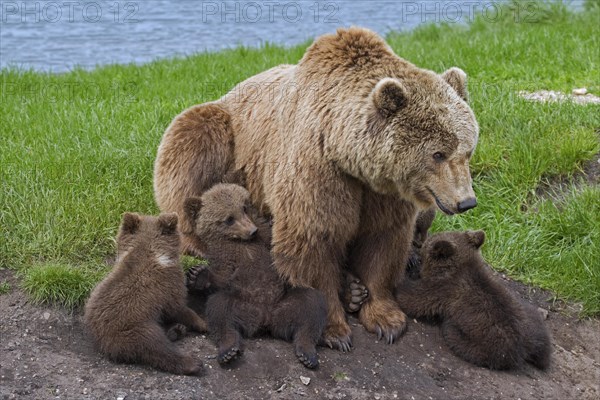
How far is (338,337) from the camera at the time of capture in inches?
202

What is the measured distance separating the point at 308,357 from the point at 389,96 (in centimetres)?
149

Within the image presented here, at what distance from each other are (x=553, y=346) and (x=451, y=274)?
864 millimetres

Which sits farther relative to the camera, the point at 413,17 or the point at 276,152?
the point at 413,17

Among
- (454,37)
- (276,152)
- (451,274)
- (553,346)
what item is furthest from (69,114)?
(454,37)

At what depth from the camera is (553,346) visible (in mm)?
5598

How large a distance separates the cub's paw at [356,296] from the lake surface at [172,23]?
23.3ft

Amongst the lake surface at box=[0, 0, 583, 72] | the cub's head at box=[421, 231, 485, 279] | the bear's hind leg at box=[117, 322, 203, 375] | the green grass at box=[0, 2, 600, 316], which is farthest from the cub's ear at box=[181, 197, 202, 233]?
the lake surface at box=[0, 0, 583, 72]

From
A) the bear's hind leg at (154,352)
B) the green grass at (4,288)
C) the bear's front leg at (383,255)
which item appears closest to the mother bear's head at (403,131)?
the bear's front leg at (383,255)

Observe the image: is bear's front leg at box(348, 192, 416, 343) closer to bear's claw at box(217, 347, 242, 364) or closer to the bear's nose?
the bear's nose

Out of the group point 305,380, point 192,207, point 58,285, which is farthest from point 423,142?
point 58,285

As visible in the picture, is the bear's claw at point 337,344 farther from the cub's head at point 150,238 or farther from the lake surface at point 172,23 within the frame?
the lake surface at point 172,23

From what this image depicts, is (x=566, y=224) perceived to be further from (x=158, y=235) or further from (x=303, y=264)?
(x=158, y=235)

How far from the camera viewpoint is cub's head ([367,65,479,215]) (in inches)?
187

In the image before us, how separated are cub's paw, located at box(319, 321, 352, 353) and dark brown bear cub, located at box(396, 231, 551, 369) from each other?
51cm
